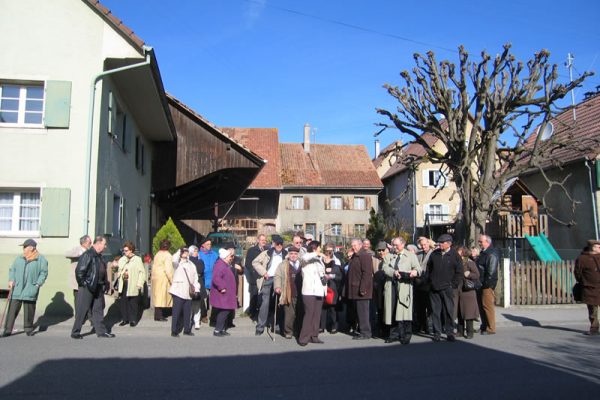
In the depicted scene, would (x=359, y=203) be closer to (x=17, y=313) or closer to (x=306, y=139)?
(x=306, y=139)

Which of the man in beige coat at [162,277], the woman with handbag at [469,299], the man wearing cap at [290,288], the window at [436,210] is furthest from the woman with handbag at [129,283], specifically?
the window at [436,210]

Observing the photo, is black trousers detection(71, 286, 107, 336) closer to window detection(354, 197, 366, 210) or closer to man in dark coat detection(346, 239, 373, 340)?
man in dark coat detection(346, 239, 373, 340)

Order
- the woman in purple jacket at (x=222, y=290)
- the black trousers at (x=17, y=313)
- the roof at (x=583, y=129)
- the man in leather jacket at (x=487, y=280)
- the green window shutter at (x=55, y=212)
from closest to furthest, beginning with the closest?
the black trousers at (x=17, y=313) → the woman in purple jacket at (x=222, y=290) → the man in leather jacket at (x=487, y=280) → the green window shutter at (x=55, y=212) → the roof at (x=583, y=129)

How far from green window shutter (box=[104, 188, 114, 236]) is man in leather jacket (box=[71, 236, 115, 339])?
3616mm

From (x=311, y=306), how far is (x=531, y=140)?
22.6 m

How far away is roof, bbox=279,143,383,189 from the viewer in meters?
43.6

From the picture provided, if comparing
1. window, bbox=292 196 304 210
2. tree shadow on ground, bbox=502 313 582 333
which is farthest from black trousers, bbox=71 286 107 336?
window, bbox=292 196 304 210

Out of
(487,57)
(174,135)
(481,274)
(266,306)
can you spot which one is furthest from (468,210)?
(174,135)

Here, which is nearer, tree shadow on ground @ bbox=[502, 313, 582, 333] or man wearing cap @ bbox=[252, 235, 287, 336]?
man wearing cap @ bbox=[252, 235, 287, 336]

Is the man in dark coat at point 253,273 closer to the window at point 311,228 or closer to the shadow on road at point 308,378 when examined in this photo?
the shadow on road at point 308,378

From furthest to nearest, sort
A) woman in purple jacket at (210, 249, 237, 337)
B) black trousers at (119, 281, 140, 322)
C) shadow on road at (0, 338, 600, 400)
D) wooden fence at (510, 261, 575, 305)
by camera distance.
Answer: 1. wooden fence at (510, 261, 575, 305)
2. black trousers at (119, 281, 140, 322)
3. woman in purple jacket at (210, 249, 237, 337)
4. shadow on road at (0, 338, 600, 400)

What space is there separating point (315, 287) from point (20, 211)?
7375 millimetres

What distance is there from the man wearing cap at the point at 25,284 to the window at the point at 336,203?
116 feet

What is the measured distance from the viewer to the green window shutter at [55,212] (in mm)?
11352
